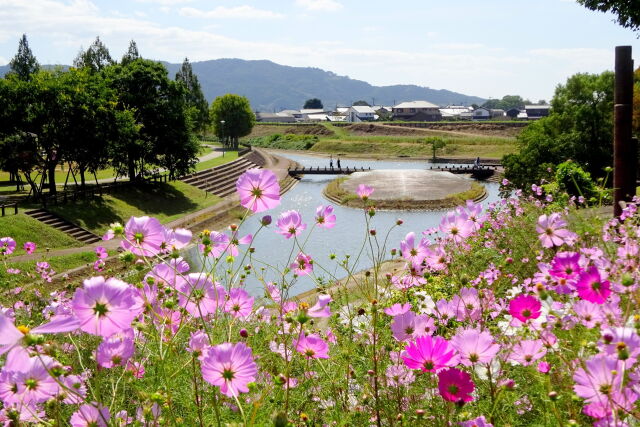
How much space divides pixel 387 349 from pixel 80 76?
29.8 meters

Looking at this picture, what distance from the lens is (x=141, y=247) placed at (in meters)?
2.13

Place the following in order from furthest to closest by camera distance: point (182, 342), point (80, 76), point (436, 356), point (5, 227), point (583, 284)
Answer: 1. point (80, 76)
2. point (5, 227)
3. point (182, 342)
4. point (583, 284)
5. point (436, 356)

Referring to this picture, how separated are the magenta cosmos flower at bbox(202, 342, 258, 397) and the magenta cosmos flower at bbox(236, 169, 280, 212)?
72 centimetres

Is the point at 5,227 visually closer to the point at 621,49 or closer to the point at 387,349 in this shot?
the point at 621,49

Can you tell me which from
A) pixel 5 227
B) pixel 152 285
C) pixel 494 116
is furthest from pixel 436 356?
pixel 494 116

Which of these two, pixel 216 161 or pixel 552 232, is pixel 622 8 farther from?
pixel 216 161

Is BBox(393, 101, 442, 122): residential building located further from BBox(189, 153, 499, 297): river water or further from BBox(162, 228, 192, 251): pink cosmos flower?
BBox(162, 228, 192, 251): pink cosmos flower

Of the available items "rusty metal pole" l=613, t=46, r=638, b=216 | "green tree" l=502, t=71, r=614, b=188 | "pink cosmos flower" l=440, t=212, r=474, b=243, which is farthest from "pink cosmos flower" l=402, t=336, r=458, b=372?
"green tree" l=502, t=71, r=614, b=188

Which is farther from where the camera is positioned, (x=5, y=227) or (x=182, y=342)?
(x=5, y=227)

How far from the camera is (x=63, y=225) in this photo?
25422 millimetres

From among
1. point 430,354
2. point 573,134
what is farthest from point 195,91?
point 430,354

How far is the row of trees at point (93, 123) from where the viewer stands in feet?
85.3

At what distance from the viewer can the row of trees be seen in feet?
85.3

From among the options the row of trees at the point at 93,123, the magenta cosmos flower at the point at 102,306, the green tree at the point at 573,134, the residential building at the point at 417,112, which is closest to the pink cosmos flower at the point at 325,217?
the magenta cosmos flower at the point at 102,306
